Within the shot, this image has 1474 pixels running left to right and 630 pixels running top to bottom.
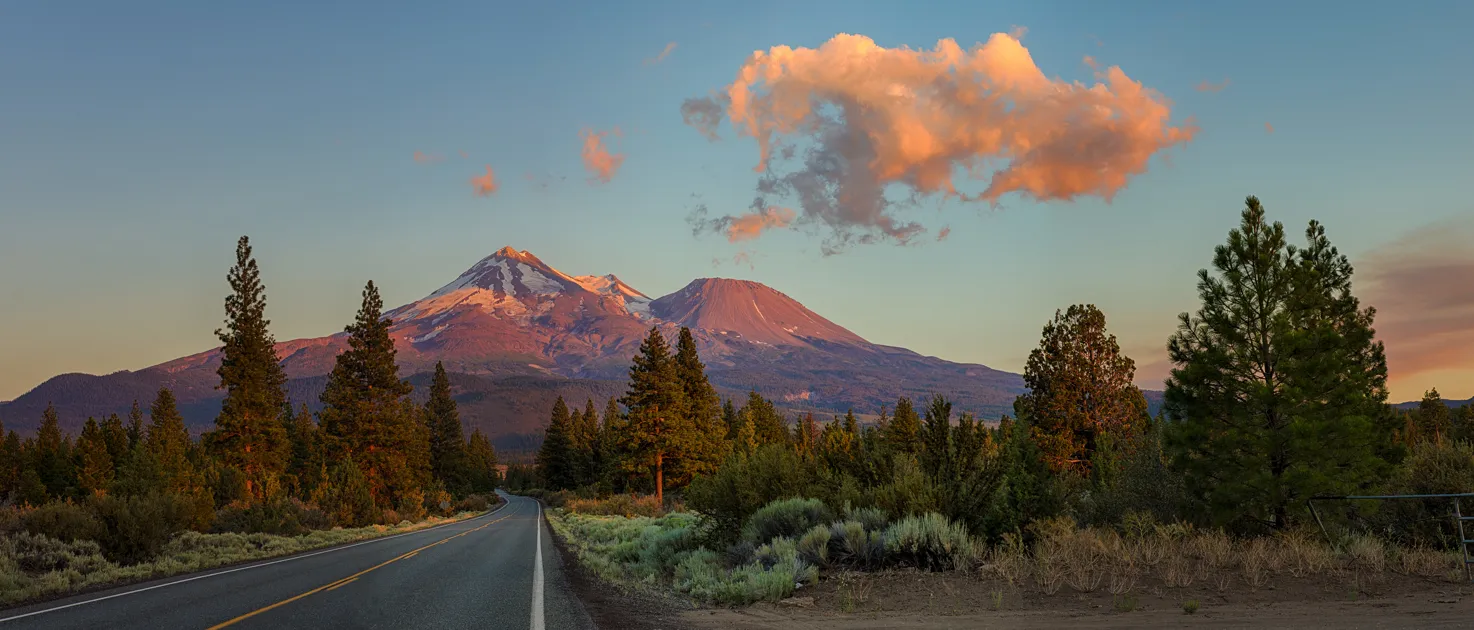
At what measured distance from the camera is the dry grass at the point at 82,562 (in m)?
13.6

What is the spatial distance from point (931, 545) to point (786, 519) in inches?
140

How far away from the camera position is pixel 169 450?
49.5m

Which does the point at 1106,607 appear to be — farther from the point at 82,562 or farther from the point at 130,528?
the point at 130,528

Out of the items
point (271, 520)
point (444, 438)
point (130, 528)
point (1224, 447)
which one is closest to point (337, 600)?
point (130, 528)

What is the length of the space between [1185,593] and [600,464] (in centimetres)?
8089

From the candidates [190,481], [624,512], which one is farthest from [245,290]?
[624,512]

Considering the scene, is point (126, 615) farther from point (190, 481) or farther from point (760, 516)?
point (190, 481)

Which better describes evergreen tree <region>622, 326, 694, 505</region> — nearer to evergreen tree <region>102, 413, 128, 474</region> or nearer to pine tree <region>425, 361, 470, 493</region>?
pine tree <region>425, 361, 470, 493</region>

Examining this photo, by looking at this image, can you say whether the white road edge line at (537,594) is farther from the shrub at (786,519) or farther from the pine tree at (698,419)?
the pine tree at (698,419)

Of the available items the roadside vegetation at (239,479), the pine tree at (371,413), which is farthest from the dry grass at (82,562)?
the pine tree at (371,413)

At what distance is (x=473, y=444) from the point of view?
411ft

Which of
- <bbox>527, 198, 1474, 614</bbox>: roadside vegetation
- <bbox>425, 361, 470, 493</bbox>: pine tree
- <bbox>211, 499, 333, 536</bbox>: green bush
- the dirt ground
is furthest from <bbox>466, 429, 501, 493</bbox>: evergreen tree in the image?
the dirt ground

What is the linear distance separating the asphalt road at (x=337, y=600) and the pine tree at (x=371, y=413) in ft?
124

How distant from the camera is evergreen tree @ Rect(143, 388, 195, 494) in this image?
124 ft
